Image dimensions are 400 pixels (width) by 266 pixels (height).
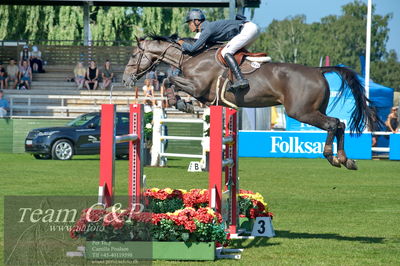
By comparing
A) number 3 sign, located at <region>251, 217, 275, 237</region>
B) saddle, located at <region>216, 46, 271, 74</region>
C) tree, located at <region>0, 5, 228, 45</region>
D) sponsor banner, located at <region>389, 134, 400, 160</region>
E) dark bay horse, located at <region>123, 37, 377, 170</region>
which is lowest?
sponsor banner, located at <region>389, 134, 400, 160</region>

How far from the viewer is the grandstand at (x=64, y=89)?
30.8 metres

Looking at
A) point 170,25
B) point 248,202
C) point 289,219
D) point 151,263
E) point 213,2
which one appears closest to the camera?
point 151,263

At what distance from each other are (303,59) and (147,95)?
69553 mm

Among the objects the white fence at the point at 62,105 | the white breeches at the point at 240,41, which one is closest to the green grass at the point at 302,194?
the white breeches at the point at 240,41

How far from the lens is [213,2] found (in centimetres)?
3102

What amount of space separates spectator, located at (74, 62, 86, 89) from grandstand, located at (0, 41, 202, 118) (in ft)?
1.14

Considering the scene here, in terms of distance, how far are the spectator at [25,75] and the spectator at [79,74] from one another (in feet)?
6.46

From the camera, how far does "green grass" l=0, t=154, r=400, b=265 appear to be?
8727 mm

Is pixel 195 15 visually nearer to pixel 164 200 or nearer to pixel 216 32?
pixel 216 32

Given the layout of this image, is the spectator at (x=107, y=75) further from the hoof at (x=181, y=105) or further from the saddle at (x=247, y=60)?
the saddle at (x=247, y=60)

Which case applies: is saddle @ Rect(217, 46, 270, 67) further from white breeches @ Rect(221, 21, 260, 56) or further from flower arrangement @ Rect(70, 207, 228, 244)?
flower arrangement @ Rect(70, 207, 228, 244)

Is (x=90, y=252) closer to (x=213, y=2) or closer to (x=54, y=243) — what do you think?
(x=54, y=243)

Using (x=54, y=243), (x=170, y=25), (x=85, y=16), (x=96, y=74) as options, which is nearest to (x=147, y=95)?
(x=96, y=74)

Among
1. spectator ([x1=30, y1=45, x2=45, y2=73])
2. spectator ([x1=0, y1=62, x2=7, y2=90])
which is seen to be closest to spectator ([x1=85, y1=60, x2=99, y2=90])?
spectator ([x1=30, y1=45, x2=45, y2=73])
